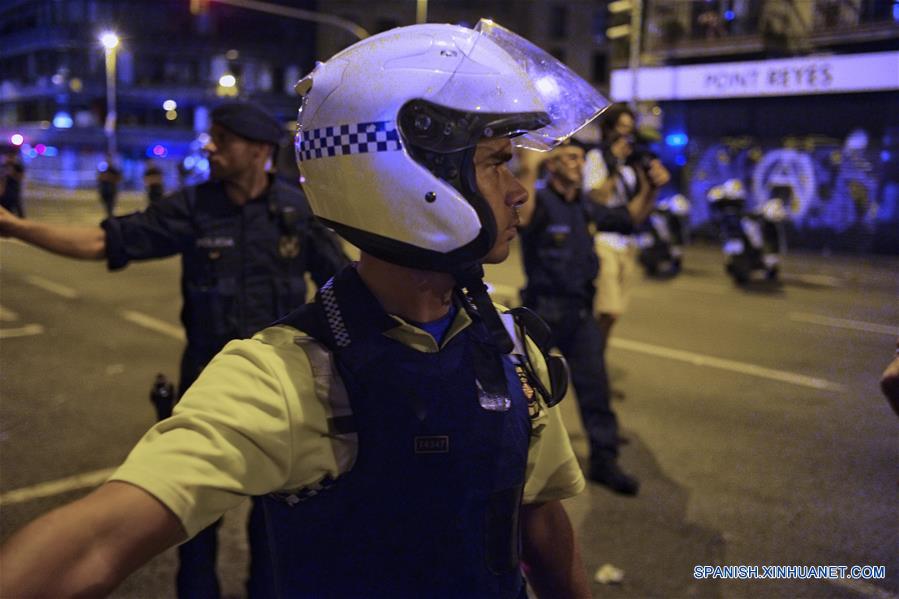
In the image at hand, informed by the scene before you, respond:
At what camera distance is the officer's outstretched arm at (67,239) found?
3.07 m

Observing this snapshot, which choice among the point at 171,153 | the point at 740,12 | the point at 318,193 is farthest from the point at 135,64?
the point at 318,193

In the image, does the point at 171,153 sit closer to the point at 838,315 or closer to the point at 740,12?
the point at 740,12

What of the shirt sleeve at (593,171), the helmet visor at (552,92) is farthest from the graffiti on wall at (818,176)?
the helmet visor at (552,92)

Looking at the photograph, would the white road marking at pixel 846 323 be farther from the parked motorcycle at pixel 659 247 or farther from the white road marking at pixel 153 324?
the white road marking at pixel 153 324

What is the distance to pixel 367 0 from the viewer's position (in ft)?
178

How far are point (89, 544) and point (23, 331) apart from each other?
821 centimetres

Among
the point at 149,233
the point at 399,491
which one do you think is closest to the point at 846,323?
the point at 149,233

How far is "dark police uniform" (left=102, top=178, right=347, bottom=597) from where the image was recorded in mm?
3227

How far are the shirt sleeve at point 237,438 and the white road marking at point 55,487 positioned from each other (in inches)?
140

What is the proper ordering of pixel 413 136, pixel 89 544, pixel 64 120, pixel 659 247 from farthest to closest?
pixel 64 120 → pixel 659 247 → pixel 413 136 → pixel 89 544

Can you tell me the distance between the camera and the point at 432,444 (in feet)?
4.48

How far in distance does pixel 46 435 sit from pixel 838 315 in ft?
28.1

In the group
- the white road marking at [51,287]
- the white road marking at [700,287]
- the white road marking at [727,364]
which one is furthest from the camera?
the white road marking at [700,287]

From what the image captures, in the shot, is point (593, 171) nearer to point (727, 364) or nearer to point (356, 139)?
point (727, 364)
